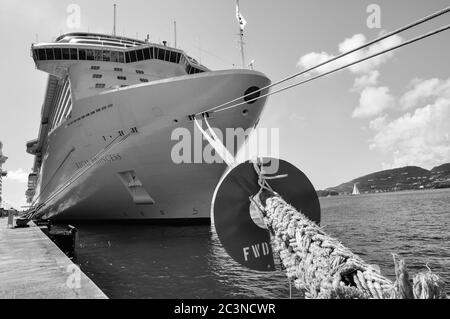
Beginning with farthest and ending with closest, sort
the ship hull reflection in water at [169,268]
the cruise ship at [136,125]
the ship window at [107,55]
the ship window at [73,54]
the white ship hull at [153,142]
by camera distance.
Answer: the ship window at [73,54], the ship window at [107,55], the cruise ship at [136,125], the white ship hull at [153,142], the ship hull reflection in water at [169,268]

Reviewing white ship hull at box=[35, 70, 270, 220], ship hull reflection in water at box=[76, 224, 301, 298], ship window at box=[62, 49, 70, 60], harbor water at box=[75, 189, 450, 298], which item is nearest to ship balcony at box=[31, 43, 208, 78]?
ship window at box=[62, 49, 70, 60]

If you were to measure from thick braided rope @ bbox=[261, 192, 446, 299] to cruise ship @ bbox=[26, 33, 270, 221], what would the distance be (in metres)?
10.3

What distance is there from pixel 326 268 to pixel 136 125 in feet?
50.6

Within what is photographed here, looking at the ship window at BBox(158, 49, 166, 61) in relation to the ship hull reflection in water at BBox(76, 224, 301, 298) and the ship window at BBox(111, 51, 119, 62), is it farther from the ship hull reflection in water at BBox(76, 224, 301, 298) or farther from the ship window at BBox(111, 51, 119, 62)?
the ship hull reflection in water at BBox(76, 224, 301, 298)

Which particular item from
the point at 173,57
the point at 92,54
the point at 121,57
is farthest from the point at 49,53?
the point at 173,57

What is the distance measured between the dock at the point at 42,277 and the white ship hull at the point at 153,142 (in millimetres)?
8459

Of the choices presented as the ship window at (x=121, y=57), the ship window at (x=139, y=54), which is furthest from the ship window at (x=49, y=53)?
the ship window at (x=139, y=54)

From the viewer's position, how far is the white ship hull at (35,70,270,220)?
628 inches

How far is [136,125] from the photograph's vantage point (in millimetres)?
16812

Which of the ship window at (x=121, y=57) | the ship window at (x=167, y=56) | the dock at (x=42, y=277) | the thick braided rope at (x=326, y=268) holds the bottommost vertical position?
the dock at (x=42, y=277)

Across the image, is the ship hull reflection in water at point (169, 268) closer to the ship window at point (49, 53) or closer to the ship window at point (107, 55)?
the ship window at point (107, 55)

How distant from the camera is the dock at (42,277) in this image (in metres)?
4.98

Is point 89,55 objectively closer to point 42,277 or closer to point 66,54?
point 66,54
